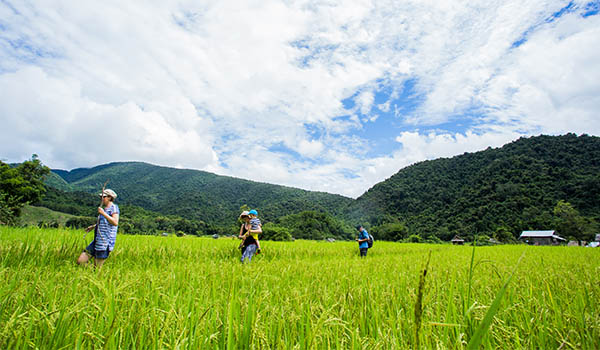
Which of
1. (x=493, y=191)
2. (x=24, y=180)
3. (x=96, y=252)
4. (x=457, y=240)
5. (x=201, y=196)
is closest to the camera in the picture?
(x=96, y=252)

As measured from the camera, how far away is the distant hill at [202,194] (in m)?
98.8

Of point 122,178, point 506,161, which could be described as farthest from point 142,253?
point 122,178

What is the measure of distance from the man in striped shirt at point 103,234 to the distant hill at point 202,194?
78368 millimetres

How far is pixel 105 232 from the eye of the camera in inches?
224

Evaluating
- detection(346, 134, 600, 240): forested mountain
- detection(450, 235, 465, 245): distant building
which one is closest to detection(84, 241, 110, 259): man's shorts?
detection(346, 134, 600, 240): forested mountain

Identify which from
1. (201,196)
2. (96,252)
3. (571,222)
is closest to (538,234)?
(571,222)

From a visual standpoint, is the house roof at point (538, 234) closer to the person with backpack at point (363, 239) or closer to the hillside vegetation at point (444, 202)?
the hillside vegetation at point (444, 202)

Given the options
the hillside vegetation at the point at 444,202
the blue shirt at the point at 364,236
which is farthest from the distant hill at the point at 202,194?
the blue shirt at the point at 364,236

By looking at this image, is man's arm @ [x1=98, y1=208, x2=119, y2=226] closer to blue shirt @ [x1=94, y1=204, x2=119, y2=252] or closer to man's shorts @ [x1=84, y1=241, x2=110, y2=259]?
blue shirt @ [x1=94, y1=204, x2=119, y2=252]

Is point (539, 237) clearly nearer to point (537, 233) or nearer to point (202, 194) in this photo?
point (537, 233)

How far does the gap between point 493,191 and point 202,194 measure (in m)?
110

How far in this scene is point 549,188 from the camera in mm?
63156

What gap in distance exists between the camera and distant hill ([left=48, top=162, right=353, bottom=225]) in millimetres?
98750

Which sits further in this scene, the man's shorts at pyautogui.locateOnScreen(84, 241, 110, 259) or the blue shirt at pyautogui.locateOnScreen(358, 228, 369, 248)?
the blue shirt at pyautogui.locateOnScreen(358, 228, 369, 248)
